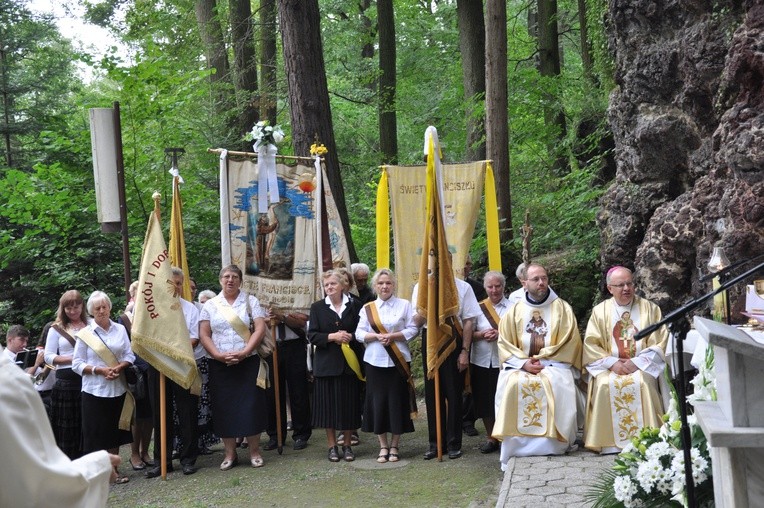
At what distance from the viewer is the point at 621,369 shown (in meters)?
8.09

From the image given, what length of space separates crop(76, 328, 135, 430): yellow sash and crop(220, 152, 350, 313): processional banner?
1.83 meters

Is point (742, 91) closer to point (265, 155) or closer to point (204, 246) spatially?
point (265, 155)

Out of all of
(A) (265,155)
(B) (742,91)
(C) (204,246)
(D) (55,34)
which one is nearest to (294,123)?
(A) (265,155)

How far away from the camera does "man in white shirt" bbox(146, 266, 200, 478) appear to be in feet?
29.6

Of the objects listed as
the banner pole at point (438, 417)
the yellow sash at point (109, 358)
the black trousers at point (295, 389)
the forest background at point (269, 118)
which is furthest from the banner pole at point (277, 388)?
the forest background at point (269, 118)

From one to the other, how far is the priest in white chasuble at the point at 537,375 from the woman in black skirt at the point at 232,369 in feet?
7.93

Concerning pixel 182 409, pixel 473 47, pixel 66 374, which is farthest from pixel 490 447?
pixel 473 47

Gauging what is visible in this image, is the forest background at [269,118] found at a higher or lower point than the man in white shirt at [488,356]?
higher

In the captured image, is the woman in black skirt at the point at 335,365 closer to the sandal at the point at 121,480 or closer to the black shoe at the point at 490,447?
the black shoe at the point at 490,447

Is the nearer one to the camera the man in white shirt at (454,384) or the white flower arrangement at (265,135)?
the man in white shirt at (454,384)

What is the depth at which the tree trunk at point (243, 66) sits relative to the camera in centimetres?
1617

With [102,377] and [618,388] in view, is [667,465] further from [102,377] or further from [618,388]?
[102,377]

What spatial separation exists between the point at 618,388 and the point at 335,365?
9.11 feet

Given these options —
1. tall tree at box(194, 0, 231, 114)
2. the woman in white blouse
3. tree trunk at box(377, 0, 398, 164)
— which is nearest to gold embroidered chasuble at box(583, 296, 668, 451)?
the woman in white blouse
